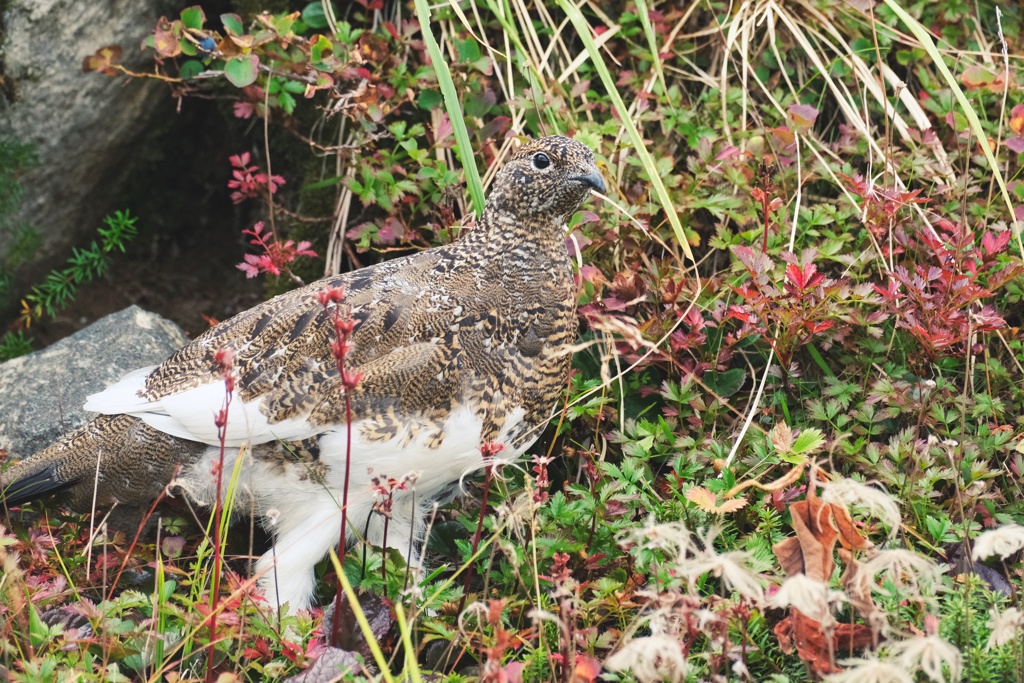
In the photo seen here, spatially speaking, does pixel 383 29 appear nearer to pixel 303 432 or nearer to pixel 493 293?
pixel 493 293

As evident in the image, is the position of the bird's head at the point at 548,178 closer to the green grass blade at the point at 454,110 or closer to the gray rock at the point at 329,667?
the green grass blade at the point at 454,110

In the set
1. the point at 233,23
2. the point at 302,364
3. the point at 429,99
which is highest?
the point at 233,23

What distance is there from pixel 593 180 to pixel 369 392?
2.61ft

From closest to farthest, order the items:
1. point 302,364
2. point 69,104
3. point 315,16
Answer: point 302,364 → point 315,16 → point 69,104

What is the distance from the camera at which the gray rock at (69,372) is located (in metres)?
3.20

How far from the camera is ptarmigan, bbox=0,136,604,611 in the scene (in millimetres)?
2590

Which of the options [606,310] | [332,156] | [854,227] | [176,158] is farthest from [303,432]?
[176,158]

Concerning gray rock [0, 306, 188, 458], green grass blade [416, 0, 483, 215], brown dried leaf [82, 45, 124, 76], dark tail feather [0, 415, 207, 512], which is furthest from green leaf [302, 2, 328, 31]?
dark tail feather [0, 415, 207, 512]

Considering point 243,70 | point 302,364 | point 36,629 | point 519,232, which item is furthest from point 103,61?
point 36,629

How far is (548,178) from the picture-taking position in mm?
2738

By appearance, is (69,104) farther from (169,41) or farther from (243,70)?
(243,70)

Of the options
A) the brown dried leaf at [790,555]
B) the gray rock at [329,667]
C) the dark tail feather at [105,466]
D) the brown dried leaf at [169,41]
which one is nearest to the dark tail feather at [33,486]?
the dark tail feather at [105,466]

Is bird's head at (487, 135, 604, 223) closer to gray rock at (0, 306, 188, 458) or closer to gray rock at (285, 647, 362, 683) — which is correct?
gray rock at (285, 647, 362, 683)

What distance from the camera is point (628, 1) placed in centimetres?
376
